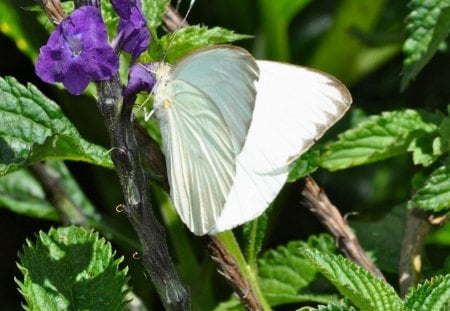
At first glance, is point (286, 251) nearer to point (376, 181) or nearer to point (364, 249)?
point (364, 249)

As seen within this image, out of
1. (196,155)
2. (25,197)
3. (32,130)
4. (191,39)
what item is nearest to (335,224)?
(196,155)

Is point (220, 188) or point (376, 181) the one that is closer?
point (220, 188)

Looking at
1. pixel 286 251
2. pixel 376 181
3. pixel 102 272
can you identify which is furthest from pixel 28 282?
pixel 376 181

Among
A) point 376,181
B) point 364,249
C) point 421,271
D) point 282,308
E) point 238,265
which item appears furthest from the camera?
point 376,181

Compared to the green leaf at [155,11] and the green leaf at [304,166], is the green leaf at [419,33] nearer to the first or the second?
the green leaf at [304,166]

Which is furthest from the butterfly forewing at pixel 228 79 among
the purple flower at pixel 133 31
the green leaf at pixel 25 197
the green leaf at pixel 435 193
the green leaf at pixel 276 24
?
the green leaf at pixel 276 24
